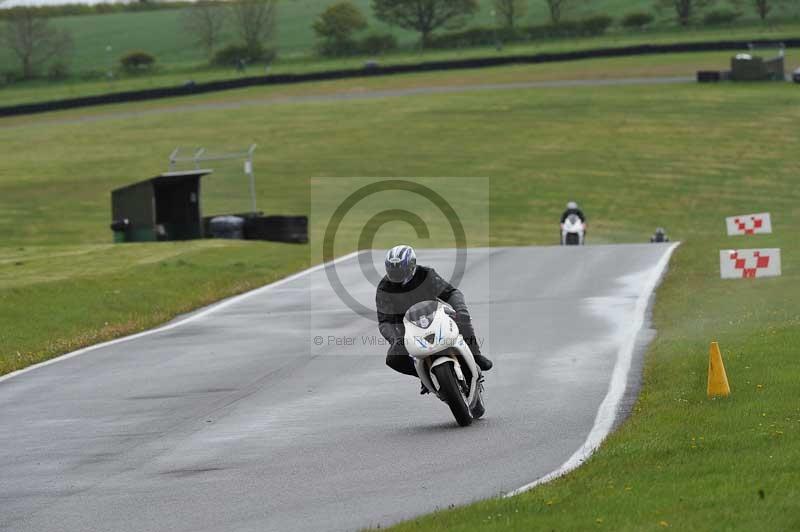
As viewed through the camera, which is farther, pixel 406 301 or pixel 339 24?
pixel 339 24

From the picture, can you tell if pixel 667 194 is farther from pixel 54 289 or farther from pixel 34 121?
pixel 34 121

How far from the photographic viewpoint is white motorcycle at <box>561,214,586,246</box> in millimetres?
33500

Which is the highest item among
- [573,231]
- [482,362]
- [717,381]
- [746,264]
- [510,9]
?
[510,9]

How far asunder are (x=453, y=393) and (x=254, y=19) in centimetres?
11246

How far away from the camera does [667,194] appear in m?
46.1

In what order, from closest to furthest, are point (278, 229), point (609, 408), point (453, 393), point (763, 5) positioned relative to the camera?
point (453, 393)
point (609, 408)
point (278, 229)
point (763, 5)

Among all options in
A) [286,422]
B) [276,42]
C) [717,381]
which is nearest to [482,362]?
[286,422]

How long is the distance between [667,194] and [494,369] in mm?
32757

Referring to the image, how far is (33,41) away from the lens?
11194 cm

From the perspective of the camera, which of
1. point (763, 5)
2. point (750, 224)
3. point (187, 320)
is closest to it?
point (187, 320)

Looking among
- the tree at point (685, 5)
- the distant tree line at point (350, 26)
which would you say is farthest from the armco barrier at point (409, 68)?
the tree at point (685, 5)

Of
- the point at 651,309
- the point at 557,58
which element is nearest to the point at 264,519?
the point at 651,309

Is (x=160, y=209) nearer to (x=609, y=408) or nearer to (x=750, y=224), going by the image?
(x=750, y=224)

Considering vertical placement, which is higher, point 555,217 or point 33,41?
point 33,41
